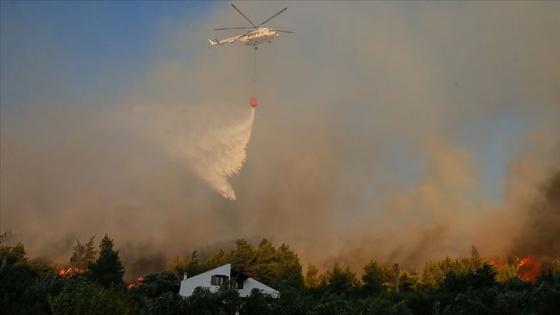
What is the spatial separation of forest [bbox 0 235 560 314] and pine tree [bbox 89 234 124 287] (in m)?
0.20

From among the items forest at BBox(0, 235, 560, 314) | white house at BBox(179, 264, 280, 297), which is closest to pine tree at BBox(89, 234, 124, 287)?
forest at BBox(0, 235, 560, 314)

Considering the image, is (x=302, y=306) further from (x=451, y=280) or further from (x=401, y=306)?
(x=451, y=280)

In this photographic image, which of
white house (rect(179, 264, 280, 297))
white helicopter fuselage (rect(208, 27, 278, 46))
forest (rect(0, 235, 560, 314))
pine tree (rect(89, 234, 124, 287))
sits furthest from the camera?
pine tree (rect(89, 234, 124, 287))

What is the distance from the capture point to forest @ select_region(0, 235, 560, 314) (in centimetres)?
2616

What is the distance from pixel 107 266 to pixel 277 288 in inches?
1822

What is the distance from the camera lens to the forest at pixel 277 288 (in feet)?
85.8

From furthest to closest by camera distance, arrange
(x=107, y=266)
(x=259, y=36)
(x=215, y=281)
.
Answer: (x=107, y=266) < (x=215, y=281) < (x=259, y=36)

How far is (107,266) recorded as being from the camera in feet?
323

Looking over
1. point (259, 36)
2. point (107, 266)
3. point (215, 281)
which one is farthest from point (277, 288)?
point (107, 266)

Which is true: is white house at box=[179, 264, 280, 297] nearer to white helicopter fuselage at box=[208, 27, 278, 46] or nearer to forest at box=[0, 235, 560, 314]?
forest at box=[0, 235, 560, 314]

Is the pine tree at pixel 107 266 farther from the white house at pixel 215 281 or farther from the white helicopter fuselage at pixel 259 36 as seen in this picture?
the white helicopter fuselage at pixel 259 36

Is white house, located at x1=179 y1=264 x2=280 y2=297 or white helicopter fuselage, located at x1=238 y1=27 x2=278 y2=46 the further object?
white house, located at x1=179 y1=264 x2=280 y2=297

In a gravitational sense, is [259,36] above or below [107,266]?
above

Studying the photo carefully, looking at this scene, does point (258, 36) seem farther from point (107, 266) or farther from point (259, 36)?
point (107, 266)
